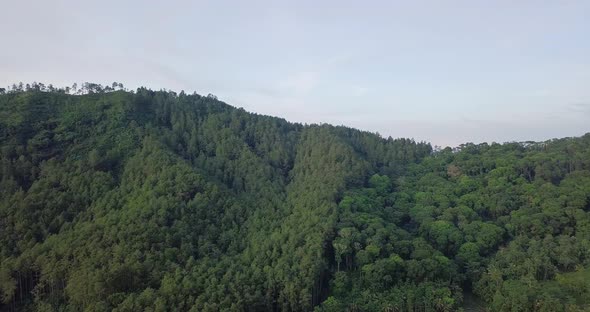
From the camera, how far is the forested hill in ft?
124

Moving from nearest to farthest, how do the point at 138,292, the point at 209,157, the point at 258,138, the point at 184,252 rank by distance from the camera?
the point at 138,292
the point at 184,252
the point at 209,157
the point at 258,138

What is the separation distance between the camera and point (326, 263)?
1622 inches

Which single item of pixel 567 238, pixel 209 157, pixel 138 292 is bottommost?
pixel 138 292

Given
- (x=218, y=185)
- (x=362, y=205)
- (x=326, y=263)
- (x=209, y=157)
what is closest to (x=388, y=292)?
(x=326, y=263)

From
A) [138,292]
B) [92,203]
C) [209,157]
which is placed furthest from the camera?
[209,157]

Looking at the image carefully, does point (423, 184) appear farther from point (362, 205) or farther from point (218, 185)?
point (218, 185)

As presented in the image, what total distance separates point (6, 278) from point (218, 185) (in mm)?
20707

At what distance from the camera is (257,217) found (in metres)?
48.0

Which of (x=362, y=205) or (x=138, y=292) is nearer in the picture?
(x=138, y=292)

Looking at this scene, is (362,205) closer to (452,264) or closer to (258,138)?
(452,264)

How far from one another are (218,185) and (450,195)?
2596cm

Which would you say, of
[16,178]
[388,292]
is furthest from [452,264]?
[16,178]

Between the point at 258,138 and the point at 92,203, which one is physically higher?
the point at 258,138

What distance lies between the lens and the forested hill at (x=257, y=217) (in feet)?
124
